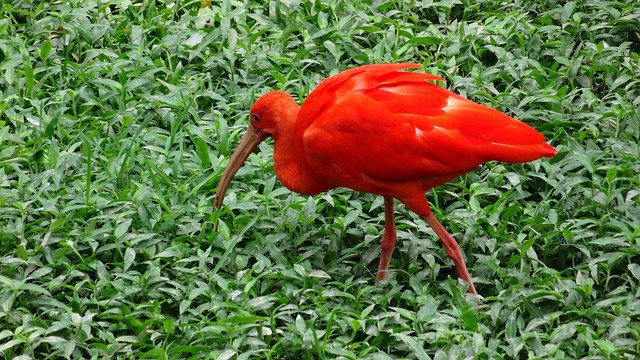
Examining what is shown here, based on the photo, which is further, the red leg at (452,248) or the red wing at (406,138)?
the red leg at (452,248)

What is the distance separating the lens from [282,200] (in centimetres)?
654

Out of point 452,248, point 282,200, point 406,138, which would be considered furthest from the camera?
point 282,200

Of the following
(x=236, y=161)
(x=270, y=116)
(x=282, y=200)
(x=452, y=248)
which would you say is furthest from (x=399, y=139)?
(x=282, y=200)

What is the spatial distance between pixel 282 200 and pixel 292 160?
2.13ft

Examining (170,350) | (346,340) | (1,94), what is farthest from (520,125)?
(1,94)

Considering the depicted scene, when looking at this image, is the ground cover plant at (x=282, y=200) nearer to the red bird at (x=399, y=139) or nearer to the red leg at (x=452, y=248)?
the red leg at (x=452, y=248)

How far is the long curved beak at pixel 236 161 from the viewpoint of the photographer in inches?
244

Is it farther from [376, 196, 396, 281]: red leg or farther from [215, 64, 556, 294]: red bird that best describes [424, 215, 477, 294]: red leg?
[376, 196, 396, 281]: red leg

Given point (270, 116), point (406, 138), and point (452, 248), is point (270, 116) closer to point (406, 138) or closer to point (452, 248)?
point (406, 138)

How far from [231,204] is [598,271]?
1.96 meters

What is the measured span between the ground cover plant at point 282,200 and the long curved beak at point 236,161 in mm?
147

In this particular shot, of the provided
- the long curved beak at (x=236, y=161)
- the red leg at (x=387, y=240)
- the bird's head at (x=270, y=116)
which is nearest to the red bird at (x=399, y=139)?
the bird's head at (x=270, y=116)

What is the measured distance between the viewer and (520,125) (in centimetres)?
567

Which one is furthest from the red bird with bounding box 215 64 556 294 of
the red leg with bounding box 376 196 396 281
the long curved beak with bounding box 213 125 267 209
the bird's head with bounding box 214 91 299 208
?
the long curved beak with bounding box 213 125 267 209
